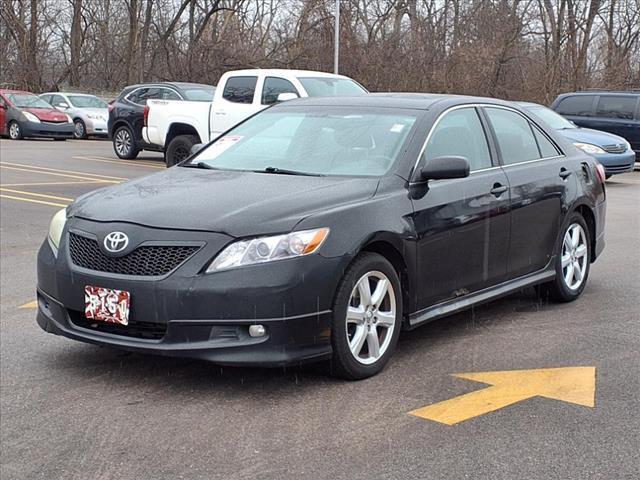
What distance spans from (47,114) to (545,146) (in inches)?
894

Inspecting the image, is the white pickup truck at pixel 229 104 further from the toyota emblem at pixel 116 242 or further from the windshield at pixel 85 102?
the windshield at pixel 85 102

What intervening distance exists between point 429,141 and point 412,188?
450 mm

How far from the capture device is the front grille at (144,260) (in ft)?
15.3

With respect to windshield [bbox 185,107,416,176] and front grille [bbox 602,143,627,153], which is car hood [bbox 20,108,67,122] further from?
windshield [bbox 185,107,416,176]

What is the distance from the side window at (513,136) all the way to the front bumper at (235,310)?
2149mm

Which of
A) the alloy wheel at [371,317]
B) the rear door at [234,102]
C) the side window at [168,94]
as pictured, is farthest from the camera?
the side window at [168,94]

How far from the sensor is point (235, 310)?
4.60 meters

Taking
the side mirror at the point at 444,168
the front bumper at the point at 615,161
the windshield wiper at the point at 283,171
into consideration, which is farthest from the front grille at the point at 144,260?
the front bumper at the point at 615,161

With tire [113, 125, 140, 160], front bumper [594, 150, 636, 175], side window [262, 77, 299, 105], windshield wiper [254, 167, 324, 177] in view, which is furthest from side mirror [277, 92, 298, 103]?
windshield wiper [254, 167, 324, 177]

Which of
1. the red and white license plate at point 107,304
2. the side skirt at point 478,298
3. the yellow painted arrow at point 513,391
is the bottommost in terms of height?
the yellow painted arrow at point 513,391

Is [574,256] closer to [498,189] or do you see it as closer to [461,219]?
[498,189]

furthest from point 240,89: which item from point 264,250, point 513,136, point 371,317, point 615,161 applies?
point 264,250

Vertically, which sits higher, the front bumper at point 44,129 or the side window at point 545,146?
the side window at point 545,146

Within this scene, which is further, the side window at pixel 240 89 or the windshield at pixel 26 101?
the windshield at pixel 26 101
